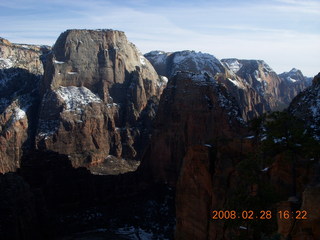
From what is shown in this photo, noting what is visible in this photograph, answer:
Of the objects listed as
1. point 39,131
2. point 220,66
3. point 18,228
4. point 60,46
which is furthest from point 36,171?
point 220,66

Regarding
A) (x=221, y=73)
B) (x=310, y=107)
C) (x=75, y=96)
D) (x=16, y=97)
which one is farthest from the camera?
(x=221, y=73)

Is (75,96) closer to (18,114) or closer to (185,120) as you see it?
(18,114)

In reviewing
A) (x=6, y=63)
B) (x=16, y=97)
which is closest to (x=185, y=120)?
(x=16, y=97)

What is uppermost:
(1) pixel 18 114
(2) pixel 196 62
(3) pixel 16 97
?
(2) pixel 196 62

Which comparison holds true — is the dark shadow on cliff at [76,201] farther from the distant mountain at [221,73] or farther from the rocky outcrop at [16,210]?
the distant mountain at [221,73]

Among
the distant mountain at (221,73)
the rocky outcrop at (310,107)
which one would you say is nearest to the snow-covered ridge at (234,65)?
the distant mountain at (221,73)
